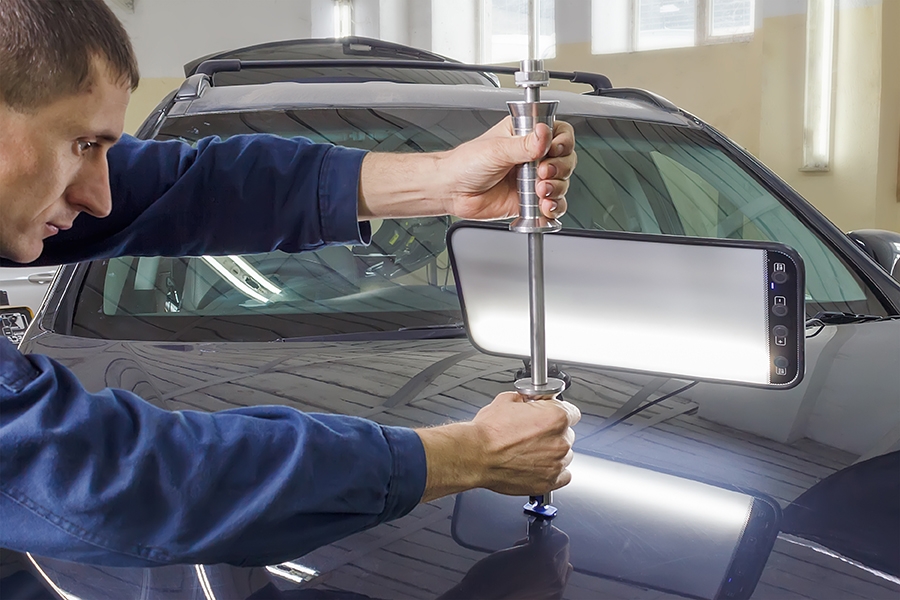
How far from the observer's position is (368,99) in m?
1.70

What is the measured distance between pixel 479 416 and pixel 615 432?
0.93ft

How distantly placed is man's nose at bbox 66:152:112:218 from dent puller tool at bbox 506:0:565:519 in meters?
0.40

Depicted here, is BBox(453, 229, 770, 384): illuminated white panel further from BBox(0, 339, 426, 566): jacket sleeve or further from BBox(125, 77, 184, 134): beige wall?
BBox(125, 77, 184, 134): beige wall

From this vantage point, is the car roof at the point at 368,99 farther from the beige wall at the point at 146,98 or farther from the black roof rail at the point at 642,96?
the beige wall at the point at 146,98

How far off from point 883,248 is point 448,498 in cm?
124

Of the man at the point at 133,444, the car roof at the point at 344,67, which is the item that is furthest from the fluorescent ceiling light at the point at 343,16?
the man at the point at 133,444

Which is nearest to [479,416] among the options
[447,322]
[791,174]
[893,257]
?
[447,322]

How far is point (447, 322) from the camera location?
1438 millimetres

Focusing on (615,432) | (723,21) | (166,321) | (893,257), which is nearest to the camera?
(615,432)

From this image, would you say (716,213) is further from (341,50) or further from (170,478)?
(341,50)

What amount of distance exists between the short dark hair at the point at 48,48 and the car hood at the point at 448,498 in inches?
16.1

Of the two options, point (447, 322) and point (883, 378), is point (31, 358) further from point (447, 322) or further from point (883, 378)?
point (883, 378)

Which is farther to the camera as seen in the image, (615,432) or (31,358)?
(615,432)

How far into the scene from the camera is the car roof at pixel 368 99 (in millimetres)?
1676
